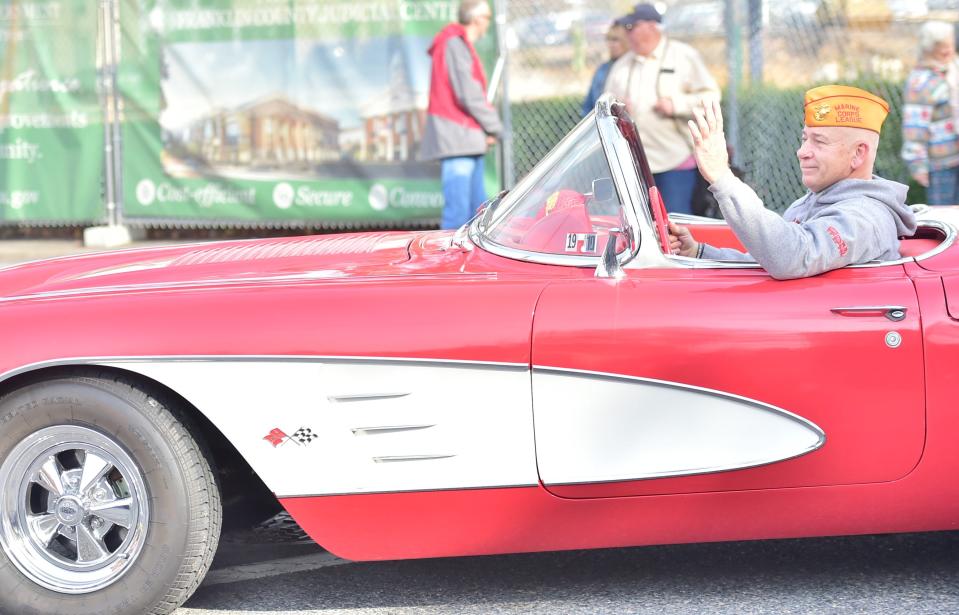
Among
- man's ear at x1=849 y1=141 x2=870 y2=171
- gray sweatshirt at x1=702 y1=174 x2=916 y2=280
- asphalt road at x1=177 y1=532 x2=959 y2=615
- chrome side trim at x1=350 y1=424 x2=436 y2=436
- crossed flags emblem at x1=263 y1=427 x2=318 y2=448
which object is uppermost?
man's ear at x1=849 y1=141 x2=870 y2=171

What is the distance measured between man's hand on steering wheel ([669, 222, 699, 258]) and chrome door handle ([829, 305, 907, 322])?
584mm

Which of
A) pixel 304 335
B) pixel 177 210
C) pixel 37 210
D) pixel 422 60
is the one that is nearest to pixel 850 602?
pixel 304 335

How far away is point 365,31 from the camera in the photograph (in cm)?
928

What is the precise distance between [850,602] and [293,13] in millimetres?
7184

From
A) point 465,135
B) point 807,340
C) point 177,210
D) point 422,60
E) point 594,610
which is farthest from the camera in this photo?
point 177,210

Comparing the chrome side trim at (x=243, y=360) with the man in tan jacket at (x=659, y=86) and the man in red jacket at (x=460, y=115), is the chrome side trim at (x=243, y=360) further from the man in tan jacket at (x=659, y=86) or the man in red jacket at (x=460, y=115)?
the man in red jacket at (x=460, y=115)

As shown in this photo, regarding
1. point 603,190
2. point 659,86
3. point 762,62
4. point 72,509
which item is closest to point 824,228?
point 603,190

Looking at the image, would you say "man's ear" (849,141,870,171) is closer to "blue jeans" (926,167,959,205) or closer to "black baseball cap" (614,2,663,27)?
"black baseball cap" (614,2,663,27)

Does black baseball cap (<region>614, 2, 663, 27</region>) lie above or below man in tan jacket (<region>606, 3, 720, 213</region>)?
above

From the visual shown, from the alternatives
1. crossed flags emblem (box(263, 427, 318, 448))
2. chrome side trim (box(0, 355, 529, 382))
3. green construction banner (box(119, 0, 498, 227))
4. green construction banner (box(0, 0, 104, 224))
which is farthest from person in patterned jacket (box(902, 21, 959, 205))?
green construction banner (box(0, 0, 104, 224))

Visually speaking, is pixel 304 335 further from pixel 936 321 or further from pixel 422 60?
pixel 422 60

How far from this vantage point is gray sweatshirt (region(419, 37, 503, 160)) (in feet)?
24.4

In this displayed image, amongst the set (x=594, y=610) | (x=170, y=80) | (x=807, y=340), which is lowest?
(x=594, y=610)

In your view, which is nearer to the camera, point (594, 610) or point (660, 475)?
point (660, 475)
